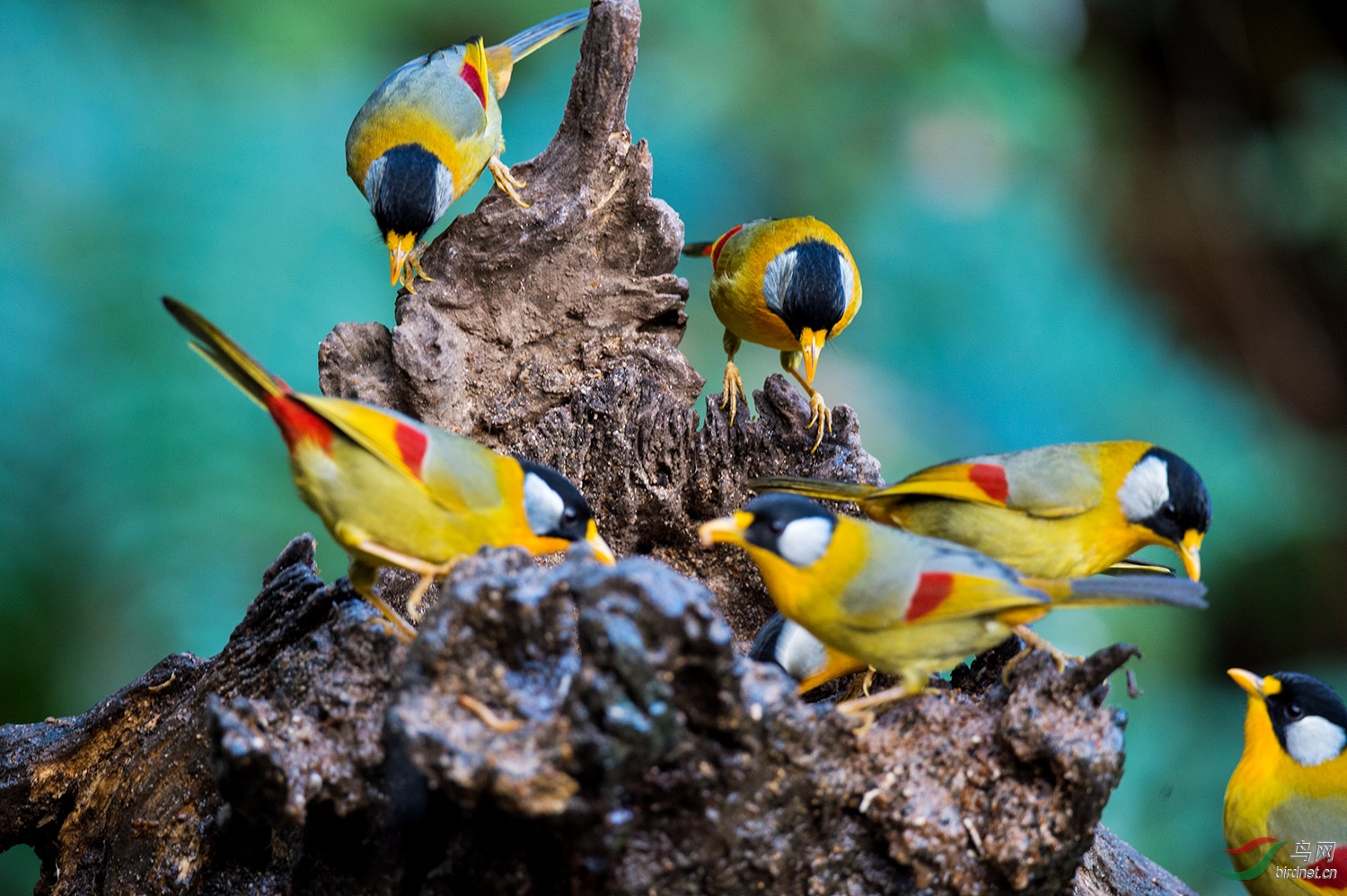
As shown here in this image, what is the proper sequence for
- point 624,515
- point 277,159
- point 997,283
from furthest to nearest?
point 997,283
point 277,159
point 624,515

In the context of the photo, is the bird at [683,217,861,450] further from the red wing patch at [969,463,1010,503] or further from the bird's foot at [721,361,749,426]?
the red wing patch at [969,463,1010,503]

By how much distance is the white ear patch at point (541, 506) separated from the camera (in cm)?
215

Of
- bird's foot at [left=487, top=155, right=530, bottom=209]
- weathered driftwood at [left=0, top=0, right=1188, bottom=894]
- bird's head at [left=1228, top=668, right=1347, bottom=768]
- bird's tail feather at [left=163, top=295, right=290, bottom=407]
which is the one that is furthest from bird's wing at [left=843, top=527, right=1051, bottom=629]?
bird's foot at [left=487, top=155, right=530, bottom=209]

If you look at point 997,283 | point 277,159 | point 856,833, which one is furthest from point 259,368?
point 997,283

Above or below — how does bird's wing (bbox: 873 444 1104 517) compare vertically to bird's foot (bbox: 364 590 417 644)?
below

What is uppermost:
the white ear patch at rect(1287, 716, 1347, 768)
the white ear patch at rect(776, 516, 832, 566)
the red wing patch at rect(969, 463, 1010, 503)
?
the white ear patch at rect(776, 516, 832, 566)

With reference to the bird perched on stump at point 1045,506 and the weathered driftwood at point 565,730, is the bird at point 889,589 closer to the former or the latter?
the weathered driftwood at point 565,730

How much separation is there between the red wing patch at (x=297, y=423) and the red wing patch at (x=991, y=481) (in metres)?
1.32

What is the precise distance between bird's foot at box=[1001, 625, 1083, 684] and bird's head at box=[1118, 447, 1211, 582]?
0.34m

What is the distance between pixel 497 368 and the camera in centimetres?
303

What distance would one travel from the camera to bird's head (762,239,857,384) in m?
3.12

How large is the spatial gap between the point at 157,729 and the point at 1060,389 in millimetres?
3866

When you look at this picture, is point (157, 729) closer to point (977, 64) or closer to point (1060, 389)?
point (1060, 389)

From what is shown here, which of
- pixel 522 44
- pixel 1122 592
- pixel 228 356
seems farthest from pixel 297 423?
pixel 522 44
